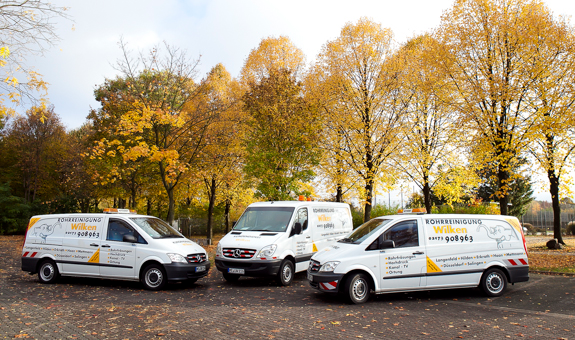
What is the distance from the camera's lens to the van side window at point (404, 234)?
868 cm

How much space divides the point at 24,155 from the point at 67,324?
3422 cm

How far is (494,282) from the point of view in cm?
901

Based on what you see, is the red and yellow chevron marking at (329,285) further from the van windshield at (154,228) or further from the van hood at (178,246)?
the van windshield at (154,228)

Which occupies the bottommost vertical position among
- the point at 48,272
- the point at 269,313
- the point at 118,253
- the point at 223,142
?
the point at 269,313

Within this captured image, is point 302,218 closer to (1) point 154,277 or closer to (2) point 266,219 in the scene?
A: (2) point 266,219

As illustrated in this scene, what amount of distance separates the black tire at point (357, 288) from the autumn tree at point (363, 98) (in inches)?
513

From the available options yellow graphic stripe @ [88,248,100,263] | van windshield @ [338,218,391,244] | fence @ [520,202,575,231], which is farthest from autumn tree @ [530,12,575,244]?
fence @ [520,202,575,231]

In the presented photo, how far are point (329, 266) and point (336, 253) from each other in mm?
342

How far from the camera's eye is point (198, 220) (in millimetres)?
37875

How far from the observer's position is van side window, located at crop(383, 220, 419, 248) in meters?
8.68

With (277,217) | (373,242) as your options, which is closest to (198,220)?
(277,217)

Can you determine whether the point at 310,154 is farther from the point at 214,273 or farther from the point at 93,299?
the point at 93,299

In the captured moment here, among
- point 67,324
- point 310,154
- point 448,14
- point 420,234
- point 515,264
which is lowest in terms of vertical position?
point 67,324

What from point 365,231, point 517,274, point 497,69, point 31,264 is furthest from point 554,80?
point 31,264
